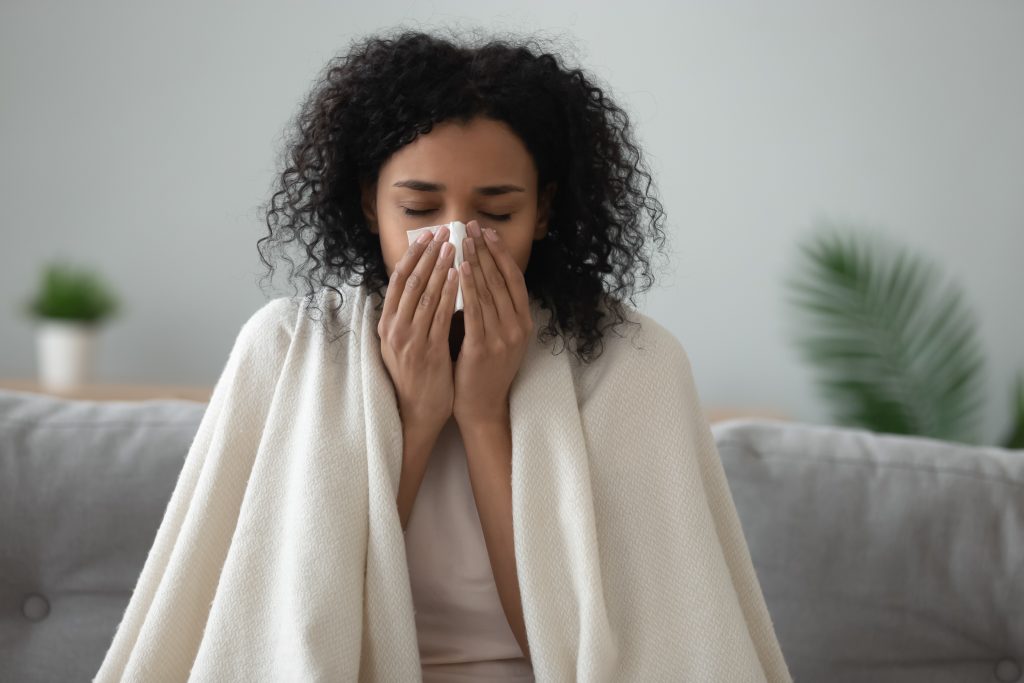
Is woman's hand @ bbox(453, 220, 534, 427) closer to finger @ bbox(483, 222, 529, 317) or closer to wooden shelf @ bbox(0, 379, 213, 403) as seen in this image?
finger @ bbox(483, 222, 529, 317)

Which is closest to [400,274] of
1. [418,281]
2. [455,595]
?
[418,281]

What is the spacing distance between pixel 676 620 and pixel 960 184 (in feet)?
7.09

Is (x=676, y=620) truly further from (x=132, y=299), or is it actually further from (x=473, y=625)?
(x=132, y=299)

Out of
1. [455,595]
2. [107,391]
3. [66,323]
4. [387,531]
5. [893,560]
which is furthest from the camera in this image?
[66,323]

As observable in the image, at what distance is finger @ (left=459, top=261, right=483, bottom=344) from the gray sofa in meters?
0.60

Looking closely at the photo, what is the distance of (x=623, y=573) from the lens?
1238 millimetres

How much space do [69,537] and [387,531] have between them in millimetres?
678

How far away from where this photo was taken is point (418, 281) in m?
1.21

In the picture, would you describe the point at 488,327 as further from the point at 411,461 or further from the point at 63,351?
the point at 63,351

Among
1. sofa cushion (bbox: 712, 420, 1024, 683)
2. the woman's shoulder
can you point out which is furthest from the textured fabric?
sofa cushion (bbox: 712, 420, 1024, 683)

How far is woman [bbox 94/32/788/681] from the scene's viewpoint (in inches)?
46.5

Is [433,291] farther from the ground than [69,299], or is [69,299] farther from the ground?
[433,291]

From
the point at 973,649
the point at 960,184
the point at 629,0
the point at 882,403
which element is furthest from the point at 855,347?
the point at 973,649

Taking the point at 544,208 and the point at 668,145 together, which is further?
the point at 668,145
